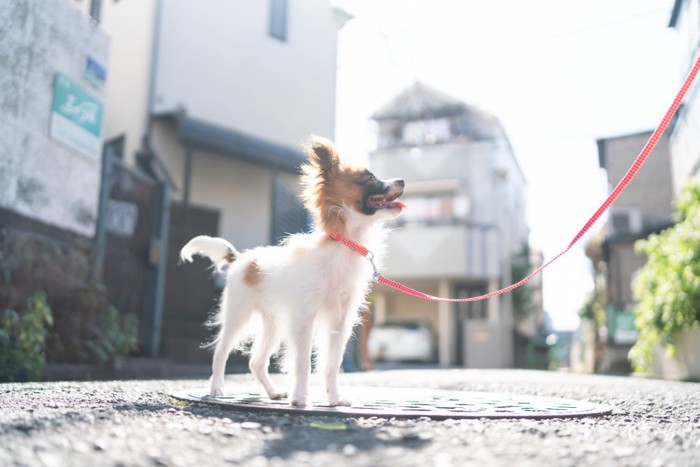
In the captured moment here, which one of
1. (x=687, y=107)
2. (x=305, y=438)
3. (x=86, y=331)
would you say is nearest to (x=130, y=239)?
(x=86, y=331)

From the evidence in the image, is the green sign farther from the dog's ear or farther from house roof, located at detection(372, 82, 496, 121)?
house roof, located at detection(372, 82, 496, 121)

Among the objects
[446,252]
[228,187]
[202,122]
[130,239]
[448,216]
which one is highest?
[448,216]

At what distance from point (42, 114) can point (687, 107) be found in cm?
981

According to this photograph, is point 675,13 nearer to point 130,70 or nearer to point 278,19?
point 278,19

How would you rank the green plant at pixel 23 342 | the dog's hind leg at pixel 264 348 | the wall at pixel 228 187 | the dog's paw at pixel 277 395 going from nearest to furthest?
the dog's paw at pixel 277 395 → the dog's hind leg at pixel 264 348 → the green plant at pixel 23 342 → the wall at pixel 228 187

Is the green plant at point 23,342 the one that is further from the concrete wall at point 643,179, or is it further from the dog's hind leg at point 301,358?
the concrete wall at point 643,179

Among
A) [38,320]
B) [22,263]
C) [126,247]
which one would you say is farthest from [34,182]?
[126,247]

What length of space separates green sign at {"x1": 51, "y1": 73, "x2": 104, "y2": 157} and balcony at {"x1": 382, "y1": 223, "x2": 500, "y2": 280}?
1783 cm

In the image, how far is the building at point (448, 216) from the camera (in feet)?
84.1

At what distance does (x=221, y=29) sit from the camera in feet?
41.6

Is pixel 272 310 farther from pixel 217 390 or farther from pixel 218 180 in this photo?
pixel 218 180

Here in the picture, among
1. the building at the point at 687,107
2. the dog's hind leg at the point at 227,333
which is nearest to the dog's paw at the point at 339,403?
the dog's hind leg at the point at 227,333

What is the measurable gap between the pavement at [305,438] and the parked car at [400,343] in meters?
20.0

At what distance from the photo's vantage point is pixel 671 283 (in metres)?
9.20
